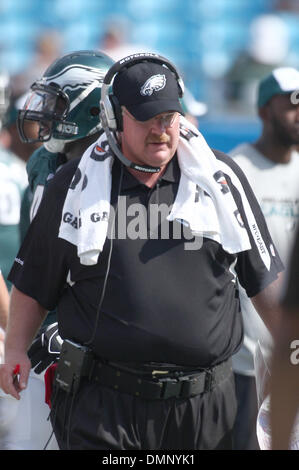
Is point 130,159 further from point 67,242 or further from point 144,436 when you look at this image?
point 144,436

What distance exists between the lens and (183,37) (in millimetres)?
11266

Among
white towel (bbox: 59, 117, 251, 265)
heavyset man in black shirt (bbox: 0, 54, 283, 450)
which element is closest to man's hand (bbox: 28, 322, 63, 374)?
heavyset man in black shirt (bbox: 0, 54, 283, 450)

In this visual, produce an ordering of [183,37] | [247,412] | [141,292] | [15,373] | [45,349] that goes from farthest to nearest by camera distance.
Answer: [183,37] → [247,412] → [45,349] → [15,373] → [141,292]

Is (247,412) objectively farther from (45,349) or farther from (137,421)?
(137,421)

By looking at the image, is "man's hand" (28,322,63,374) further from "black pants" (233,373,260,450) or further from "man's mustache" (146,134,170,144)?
"black pants" (233,373,260,450)

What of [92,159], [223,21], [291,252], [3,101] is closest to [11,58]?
[223,21]

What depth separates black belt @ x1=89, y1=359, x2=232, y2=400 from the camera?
10.2 ft

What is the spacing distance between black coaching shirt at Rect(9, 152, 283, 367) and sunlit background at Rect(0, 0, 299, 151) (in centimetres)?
579

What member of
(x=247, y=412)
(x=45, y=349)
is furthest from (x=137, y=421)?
(x=247, y=412)

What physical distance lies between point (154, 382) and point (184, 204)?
0.65m

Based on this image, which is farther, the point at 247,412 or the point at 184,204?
the point at 247,412

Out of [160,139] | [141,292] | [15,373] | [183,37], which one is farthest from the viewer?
[183,37]

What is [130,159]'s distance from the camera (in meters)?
3.26
